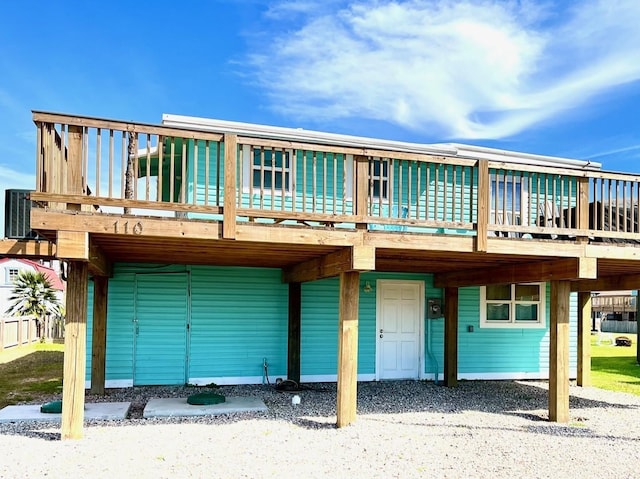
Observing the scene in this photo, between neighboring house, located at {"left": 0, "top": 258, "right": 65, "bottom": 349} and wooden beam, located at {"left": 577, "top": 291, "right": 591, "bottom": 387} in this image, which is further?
neighboring house, located at {"left": 0, "top": 258, "right": 65, "bottom": 349}

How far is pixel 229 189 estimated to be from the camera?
5883 mm

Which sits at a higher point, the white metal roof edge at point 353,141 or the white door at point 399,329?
the white metal roof edge at point 353,141

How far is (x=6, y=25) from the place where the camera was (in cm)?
1407

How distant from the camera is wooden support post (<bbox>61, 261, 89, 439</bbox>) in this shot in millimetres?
5754

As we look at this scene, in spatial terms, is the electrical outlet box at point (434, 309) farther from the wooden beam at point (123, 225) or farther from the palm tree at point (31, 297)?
the palm tree at point (31, 297)

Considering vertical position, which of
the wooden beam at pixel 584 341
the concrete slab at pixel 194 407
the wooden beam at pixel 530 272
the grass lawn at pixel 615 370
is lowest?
the grass lawn at pixel 615 370

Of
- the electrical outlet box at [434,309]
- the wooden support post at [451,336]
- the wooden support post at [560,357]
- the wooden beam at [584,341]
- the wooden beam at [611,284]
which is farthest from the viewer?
the electrical outlet box at [434,309]

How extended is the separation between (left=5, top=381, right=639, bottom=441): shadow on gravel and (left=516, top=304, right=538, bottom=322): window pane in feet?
5.06

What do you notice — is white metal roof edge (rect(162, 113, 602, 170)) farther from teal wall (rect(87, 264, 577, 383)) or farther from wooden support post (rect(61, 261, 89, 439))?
wooden support post (rect(61, 261, 89, 439))

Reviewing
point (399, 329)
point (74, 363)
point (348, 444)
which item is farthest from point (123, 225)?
point (399, 329)

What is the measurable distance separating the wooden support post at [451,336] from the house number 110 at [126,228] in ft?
22.3

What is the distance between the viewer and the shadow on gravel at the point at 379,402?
6.96 m

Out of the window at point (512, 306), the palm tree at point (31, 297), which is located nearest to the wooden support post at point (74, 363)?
the window at point (512, 306)

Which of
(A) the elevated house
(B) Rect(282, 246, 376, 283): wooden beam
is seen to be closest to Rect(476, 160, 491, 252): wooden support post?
(A) the elevated house
